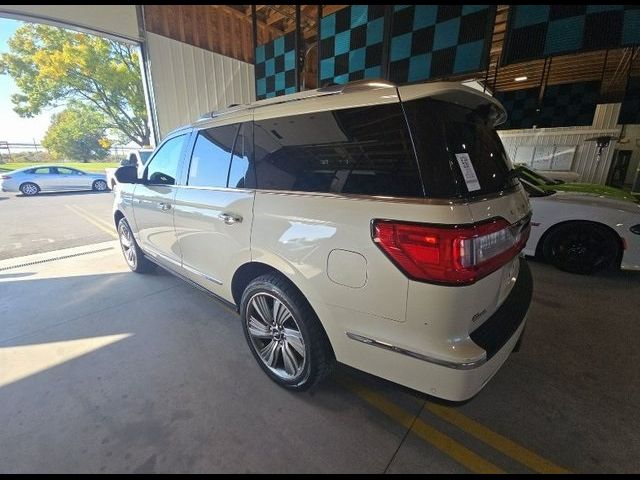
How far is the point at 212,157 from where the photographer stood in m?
1.98

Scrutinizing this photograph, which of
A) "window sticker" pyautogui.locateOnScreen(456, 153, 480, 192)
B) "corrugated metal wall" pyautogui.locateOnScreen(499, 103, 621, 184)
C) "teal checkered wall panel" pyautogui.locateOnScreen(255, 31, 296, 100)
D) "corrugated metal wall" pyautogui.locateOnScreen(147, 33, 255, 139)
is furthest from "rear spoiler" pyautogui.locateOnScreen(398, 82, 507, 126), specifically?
"corrugated metal wall" pyautogui.locateOnScreen(499, 103, 621, 184)

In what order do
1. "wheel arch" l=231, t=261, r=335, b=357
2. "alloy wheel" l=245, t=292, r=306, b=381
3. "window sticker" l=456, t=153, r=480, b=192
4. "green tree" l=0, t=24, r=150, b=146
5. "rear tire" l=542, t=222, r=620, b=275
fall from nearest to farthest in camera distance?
"window sticker" l=456, t=153, r=480, b=192, "wheel arch" l=231, t=261, r=335, b=357, "alloy wheel" l=245, t=292, r=306, b=381, "rear tire" l=542, t=222, r=620, b=275, "green tree" l=0, t=24, r=150, b=146

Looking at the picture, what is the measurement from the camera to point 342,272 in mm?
1250

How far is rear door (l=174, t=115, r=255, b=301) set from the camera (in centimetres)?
170

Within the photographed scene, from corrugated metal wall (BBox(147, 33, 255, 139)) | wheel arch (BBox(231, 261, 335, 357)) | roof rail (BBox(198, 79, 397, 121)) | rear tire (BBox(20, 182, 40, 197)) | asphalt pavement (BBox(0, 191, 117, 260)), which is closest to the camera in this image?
roof rail (BBox(198, 79, 397, 121))

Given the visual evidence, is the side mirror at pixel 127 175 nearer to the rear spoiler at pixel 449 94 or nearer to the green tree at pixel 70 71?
the rear spoiler at pixel 449 94

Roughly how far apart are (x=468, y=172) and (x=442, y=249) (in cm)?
36

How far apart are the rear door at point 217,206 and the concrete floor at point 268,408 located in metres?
0.61

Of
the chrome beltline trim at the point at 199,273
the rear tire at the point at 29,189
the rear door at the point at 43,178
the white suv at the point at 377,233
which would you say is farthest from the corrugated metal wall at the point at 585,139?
the rear tire at the point at 29,189

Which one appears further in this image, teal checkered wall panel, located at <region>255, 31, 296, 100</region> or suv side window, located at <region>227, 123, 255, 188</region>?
teal checkered wall panel, located at <region>255, 31, 296, 100</region>

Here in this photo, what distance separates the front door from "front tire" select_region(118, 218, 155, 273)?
1.40 feet

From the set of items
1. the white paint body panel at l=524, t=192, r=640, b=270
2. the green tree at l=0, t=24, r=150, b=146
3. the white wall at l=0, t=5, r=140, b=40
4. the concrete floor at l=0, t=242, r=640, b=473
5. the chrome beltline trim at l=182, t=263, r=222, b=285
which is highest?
the green tree at l=0, t=24, r=150, b=146

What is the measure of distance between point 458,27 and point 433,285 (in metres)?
3.82

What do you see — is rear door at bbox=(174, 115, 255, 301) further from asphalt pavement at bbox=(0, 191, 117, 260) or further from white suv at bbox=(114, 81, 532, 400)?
asphalt pavement at bbox=(0, 191, 117, 260)
